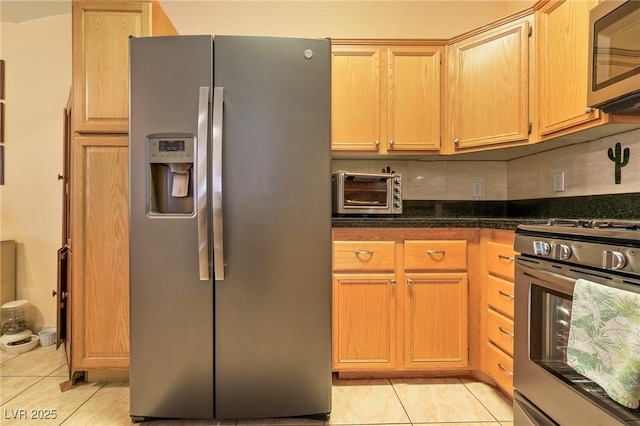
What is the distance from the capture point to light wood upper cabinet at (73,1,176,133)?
1883 millimetres

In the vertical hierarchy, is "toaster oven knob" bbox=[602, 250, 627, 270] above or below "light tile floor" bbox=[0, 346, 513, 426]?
above

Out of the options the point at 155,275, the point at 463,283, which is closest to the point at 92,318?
the point at 155,275

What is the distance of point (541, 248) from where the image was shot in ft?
4.19

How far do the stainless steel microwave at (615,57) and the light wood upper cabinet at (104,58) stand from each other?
7.19 feet

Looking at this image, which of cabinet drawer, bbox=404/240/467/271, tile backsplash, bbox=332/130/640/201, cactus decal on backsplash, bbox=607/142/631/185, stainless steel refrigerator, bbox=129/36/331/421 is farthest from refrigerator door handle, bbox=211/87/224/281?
cactus decal on backsplash, bbox=607/142/631/185

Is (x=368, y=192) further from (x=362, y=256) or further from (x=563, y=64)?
(x=563, y=64)

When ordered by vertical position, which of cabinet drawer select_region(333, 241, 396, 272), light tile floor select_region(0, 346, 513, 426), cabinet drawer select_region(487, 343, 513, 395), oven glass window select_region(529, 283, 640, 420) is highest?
cabinet drawer select_region(333, 241, 396, 272)

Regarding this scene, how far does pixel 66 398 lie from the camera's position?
1833 mm

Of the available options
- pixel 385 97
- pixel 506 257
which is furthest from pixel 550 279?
pixel 385 97

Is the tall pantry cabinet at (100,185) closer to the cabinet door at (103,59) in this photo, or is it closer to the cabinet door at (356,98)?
the cabinet door at (103,59)

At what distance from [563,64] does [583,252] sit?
1126 millimetres

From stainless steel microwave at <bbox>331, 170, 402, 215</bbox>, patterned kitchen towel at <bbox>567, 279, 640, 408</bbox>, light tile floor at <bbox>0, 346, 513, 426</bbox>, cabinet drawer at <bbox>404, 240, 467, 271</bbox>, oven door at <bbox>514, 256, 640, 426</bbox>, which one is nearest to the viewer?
patterned kitchen towel at <bbox>567, 279, 640, 408</bbox>

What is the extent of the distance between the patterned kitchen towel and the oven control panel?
7 cm

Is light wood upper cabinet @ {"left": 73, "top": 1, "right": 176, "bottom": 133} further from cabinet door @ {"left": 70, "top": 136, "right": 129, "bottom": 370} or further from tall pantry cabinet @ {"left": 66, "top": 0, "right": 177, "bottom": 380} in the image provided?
cabinet door @ {"left": 70, "top": 136, "right": 129, "bottom": 370}
